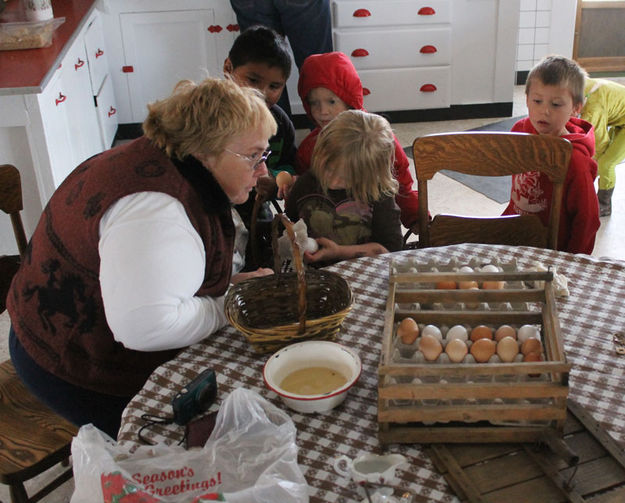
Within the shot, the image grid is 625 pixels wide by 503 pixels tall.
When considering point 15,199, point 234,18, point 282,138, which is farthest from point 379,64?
point 15,199

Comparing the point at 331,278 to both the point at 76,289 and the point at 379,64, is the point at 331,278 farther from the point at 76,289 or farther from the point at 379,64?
the point at 379,64

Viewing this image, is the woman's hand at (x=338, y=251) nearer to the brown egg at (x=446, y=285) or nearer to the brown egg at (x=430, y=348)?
the brown egg at (x=446, y=285)

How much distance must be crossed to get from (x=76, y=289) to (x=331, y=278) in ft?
1.64

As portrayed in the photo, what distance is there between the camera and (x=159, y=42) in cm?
437

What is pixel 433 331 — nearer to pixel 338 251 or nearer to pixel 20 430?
pixel 338 251

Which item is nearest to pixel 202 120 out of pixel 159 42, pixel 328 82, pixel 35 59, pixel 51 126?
pixel 328 82

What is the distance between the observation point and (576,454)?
998 mm

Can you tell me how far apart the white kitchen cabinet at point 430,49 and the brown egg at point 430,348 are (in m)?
3.57

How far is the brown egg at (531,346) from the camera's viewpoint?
3.80ft

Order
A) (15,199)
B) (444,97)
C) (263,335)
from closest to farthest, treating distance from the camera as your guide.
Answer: (263,335) → (15,199) → (444,97)

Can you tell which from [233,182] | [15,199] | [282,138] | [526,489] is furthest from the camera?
[282,138]

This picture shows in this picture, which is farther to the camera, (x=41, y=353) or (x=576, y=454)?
(x=41, y=353)

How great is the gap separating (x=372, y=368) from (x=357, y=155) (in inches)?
28.6

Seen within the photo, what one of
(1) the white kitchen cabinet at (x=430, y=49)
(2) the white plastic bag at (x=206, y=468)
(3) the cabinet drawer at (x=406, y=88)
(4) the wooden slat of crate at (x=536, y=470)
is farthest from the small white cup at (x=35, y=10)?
(4) the wooden slat of crate at (x=536, y=470)
